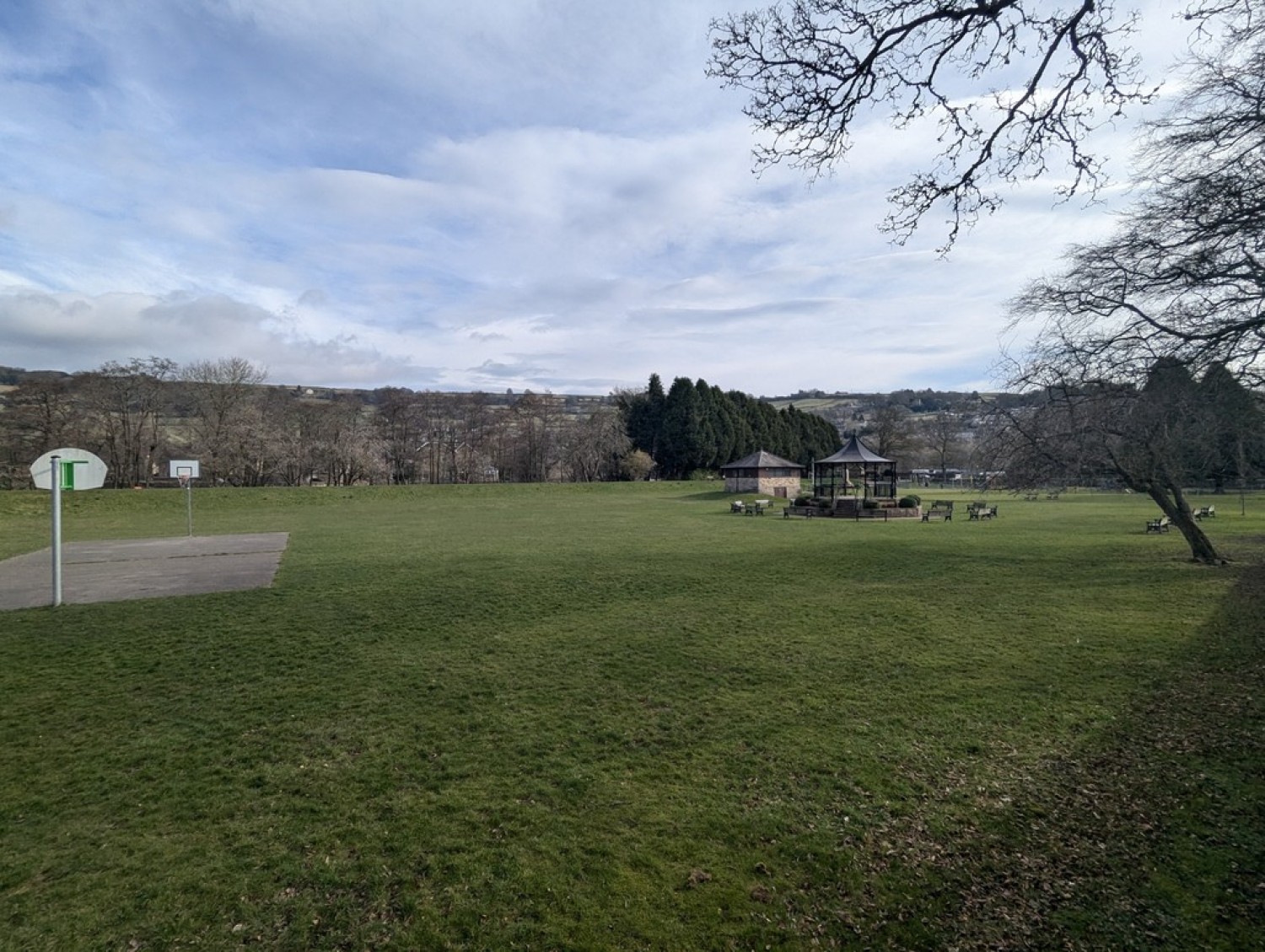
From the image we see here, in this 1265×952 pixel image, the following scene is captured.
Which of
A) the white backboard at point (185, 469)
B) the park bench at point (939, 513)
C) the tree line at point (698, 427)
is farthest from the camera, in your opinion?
the tree line at point (698, 427)

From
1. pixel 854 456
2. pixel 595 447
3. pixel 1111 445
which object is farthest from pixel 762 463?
pixel 1111 445

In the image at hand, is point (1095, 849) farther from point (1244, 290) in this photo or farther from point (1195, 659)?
point (1244, 290)

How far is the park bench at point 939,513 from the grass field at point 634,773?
17473mm

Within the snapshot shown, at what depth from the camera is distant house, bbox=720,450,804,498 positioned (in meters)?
46.6

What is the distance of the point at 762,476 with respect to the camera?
46.8 meters

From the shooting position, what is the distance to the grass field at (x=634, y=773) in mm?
3062

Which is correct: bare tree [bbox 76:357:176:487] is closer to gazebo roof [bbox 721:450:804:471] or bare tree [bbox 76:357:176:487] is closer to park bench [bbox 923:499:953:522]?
gazebo roof [bbox 721:450:804:471]

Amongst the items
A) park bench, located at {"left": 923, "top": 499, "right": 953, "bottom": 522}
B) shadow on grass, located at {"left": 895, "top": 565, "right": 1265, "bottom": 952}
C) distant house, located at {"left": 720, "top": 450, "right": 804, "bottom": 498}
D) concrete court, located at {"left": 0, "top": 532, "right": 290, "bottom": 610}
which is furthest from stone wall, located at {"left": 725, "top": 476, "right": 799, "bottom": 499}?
shadow on grass, located at {"left": 895, "top": 565, "right": 1265, "bottom": 952}

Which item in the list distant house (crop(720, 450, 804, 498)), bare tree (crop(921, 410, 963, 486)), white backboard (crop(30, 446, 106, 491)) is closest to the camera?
white backboard (crop(30, 446, 106, 491))

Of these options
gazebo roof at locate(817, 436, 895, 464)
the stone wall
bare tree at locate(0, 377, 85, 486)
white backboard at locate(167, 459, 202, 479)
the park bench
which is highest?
bare tree at locate(0, 377, 85, 486)

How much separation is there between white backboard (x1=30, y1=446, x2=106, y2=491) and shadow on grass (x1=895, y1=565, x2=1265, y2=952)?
12.0 meters

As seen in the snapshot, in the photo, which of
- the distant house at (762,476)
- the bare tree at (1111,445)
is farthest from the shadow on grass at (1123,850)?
the distant house at (762,476)

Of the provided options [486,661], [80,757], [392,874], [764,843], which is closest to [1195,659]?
[764,843]

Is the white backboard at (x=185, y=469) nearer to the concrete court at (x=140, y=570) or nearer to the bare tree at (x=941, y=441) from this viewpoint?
the concrete court at (x=140, y=570)
